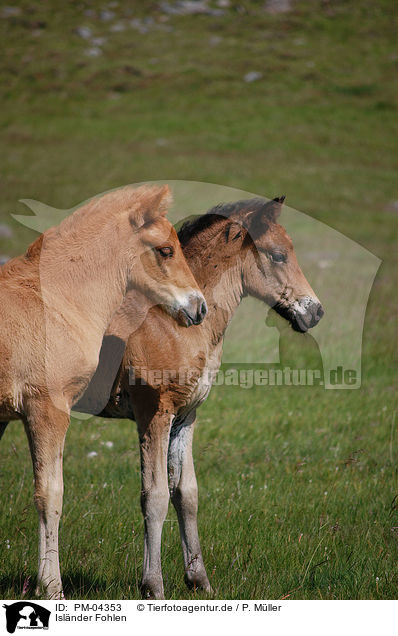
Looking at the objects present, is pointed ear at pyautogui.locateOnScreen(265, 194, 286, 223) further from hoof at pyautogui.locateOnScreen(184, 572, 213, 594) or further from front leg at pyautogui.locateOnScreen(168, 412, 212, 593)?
hoof at pyautogui.locateOnScreen(184, 572, 213, 594)

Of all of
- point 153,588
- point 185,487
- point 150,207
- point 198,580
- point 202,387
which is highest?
point 150,207

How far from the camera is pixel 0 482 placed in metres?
6.07

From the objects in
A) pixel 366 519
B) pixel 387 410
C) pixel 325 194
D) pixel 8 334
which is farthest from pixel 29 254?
pixel 325 194

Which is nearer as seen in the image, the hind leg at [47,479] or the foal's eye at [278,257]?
the hind leg at [47,479]

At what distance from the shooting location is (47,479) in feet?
12.6

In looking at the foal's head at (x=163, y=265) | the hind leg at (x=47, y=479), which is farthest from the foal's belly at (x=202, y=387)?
the hind leg at (x=47, y=479)

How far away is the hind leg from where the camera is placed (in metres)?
3.79

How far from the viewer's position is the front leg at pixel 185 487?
4629 millimetres

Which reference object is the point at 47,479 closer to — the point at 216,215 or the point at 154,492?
the point at 154,492

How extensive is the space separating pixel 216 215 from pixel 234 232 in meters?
0.20

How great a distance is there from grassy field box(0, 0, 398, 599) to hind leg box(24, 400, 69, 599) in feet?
1.84
